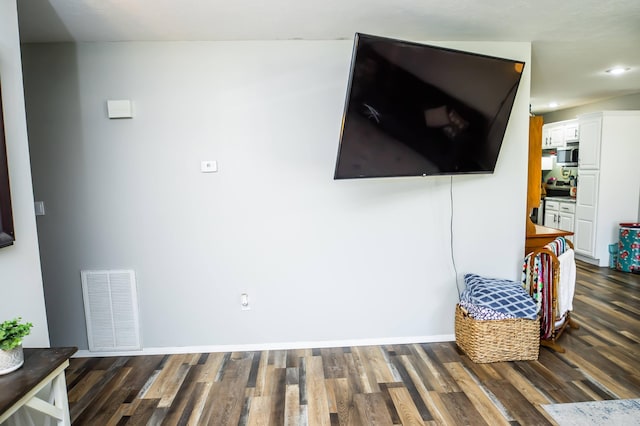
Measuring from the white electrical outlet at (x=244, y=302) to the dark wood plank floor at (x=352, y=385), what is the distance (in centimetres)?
35

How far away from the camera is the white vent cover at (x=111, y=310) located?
2816mm

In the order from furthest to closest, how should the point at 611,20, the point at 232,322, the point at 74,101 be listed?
the point at 232,322 → the point at 74,101 → the point at 611,20

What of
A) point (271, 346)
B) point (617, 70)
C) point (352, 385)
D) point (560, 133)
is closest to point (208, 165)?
point (271, 346)

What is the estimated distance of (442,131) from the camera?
2387mm

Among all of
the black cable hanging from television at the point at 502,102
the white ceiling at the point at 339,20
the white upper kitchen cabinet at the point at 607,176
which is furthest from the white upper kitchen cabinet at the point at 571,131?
the black cable hanging from television at the point at 502,102

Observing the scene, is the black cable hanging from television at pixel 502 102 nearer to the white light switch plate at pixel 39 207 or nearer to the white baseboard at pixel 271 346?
the white baseboard at pixel 271 346

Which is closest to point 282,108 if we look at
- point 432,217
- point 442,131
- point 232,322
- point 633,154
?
point 442,131

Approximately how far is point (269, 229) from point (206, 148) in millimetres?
765

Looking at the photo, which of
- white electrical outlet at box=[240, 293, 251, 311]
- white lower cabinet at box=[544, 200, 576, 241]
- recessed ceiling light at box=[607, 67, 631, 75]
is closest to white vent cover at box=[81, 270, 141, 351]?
white electrical outlet at box=[240, 293, 251, 311]

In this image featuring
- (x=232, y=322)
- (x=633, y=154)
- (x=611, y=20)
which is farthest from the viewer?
(x=633, y=154)

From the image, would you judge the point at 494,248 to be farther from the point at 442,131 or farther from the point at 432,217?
the point at 442,131

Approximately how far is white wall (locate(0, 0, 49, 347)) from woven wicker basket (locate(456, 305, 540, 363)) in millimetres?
2674

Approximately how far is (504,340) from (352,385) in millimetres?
1134

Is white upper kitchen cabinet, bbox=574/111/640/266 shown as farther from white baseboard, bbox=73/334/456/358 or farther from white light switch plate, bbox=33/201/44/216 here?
white light switch plate, bbox=33/201/44/216
